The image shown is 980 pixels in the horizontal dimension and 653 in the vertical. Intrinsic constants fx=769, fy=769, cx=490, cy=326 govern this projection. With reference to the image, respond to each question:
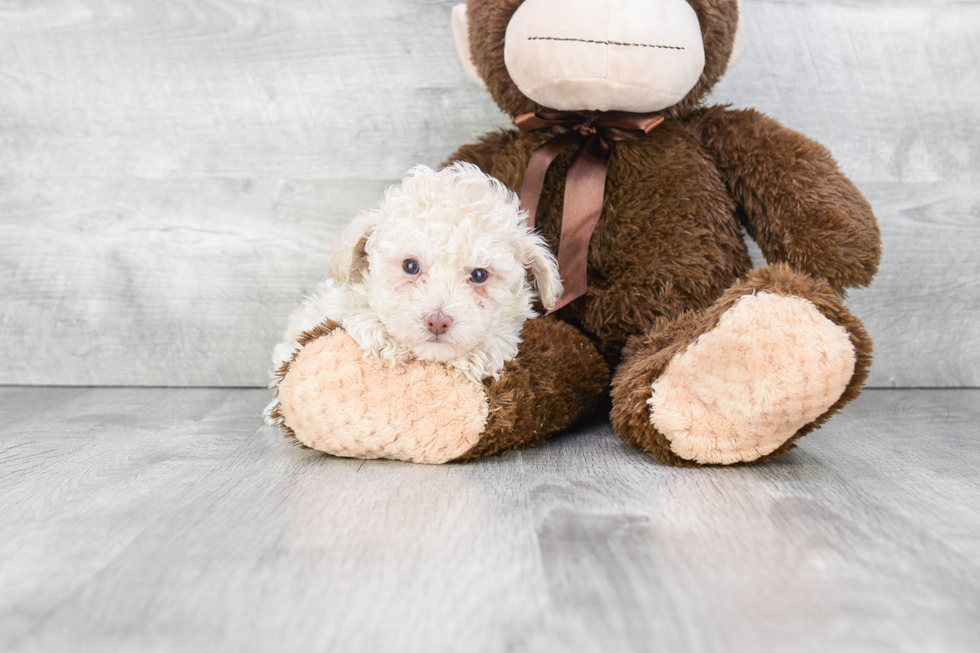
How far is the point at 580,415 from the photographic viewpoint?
99cm

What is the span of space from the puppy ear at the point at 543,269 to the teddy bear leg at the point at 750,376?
137 millimetres

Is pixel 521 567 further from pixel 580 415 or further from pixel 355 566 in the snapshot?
pixel 580 415

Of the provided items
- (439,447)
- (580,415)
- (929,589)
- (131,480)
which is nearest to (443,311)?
(439,447)

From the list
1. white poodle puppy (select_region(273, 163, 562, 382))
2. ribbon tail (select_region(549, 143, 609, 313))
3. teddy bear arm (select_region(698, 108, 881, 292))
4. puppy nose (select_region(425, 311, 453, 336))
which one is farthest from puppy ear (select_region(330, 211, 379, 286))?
teddy bear arm (select_region(698, 108, 881, 292))

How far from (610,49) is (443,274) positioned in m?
0.35

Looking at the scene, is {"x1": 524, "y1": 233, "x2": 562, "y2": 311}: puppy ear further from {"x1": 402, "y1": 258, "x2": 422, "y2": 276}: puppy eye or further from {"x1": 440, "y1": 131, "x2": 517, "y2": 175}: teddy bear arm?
{"x1": 440, "y1": 131, "x2": 517, "y2": 175}: teddy bear arm

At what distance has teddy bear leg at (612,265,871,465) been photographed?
779 millimetres

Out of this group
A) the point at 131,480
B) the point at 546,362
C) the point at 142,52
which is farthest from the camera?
the point at 142,52

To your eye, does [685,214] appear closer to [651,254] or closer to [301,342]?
[651,254]

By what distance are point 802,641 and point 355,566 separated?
1.05 ft

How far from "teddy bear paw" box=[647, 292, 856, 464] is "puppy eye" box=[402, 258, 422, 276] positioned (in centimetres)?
30

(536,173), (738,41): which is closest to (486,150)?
(536,173)

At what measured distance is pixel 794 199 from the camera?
38.6 inches

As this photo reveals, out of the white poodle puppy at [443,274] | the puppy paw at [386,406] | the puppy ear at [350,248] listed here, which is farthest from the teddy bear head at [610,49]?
the puppy paw at [386,406]
